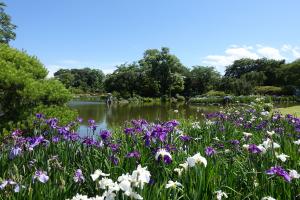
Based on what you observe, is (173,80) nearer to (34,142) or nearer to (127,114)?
(127,114)

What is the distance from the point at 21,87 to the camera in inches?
290

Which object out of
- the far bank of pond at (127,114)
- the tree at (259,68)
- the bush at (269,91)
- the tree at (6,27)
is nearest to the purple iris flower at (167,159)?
the far bank of pond at (127,114)

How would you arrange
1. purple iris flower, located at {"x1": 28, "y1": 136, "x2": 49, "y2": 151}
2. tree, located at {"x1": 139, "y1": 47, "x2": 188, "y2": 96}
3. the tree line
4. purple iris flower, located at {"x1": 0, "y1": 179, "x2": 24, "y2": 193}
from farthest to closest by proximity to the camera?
tree, located at {"x1": 139, "y1": 47, "x2": 188, "y2": 96} < the tree line < purple iris flower, located at {"x1": 28, "y1": 136, "x2": 49, "y2": 151} < purple iris flower, located at {"x1": 0, "y1": 179, "x2": 24, "y2": 193}

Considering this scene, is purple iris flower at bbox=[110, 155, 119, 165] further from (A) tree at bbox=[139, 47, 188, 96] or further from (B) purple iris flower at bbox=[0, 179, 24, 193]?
(A) tree at bbox=[139, 47, 188, 96]

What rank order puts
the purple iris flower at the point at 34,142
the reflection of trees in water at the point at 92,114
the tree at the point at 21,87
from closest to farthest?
1. the purple iris flower at the point at 34,142
2. the tree at the point at 21,87
3. the reflection of trees in water at the point at 92,114

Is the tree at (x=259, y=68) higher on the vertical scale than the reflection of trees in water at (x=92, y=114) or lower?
higher

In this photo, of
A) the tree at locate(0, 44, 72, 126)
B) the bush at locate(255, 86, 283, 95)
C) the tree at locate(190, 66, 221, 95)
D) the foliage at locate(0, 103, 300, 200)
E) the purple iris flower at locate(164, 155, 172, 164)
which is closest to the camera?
the foliage at locate(0, 103, 300, 200)

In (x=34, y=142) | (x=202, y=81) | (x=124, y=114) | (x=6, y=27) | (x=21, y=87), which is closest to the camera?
(x=34, y=142)

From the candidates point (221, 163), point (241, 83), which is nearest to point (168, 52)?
point (241, 83)

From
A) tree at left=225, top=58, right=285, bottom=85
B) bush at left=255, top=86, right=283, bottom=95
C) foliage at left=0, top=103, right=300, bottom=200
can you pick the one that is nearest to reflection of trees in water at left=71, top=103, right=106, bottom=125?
foliage at left=0, top=103, right=300, bottom=200

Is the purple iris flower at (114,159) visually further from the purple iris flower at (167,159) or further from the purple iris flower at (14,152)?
the purple iris flower at (14,152)

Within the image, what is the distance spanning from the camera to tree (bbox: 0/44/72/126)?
23.7 ft

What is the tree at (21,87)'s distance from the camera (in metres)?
7.24

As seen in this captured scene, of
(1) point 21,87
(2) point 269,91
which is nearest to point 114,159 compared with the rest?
(1) point 21,87
